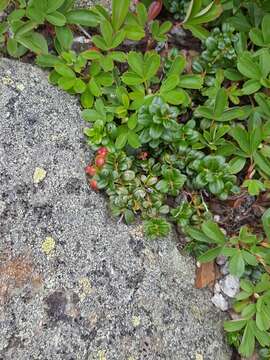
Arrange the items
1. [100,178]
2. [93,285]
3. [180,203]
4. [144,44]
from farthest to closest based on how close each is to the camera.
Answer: [144,44] → [180,203] → [100,178] → [93,285]

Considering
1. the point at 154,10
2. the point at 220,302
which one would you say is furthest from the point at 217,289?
the point at 154,10

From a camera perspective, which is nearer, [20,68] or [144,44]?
[20,68]

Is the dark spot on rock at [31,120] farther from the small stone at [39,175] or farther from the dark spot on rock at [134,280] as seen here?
the dark spot on rock at [134,280]

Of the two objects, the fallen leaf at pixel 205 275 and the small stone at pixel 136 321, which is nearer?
the small stone at pixel 136 321

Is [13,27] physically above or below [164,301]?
above

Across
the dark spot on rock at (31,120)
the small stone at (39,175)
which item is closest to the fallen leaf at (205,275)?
the small stone at (39,175)

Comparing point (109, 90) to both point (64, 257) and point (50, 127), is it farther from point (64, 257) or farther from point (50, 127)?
point (64, 257)

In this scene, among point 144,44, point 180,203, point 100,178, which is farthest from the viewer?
point 144,44

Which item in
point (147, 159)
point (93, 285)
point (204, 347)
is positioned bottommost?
point (204, 347)

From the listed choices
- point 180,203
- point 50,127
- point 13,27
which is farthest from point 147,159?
point 13,27
